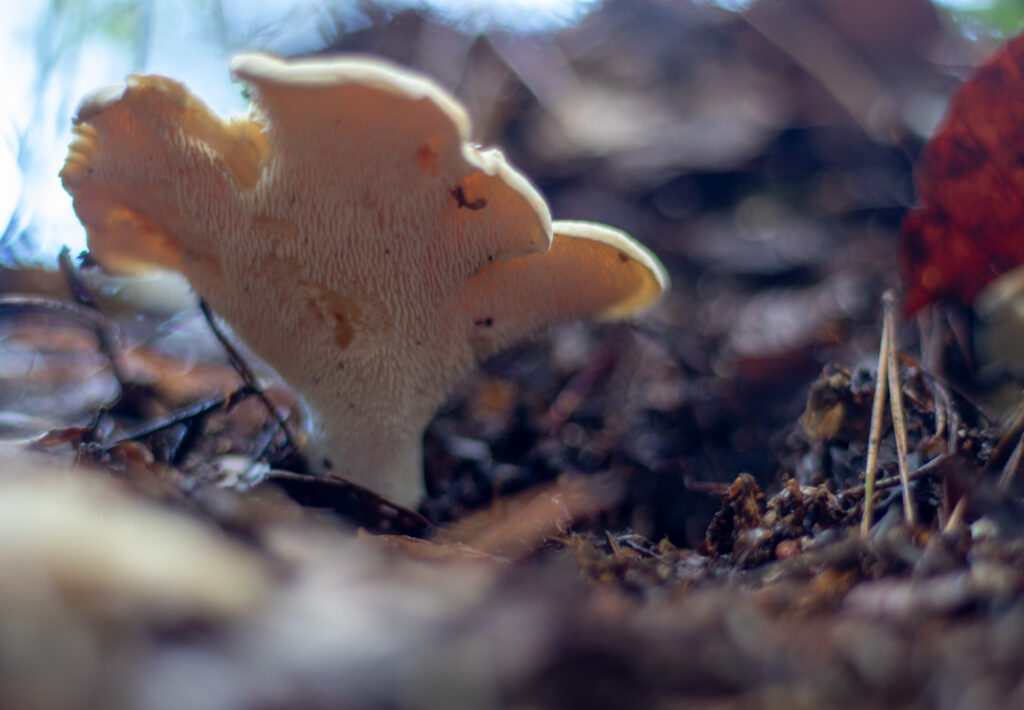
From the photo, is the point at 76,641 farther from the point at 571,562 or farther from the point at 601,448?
the point at 601,448

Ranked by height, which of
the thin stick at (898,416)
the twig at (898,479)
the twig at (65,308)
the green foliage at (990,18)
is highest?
the green foliage at (990,18)

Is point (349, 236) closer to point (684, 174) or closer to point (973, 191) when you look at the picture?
point (973, 191)

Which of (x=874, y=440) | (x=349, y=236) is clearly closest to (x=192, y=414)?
(x=349, y=236)

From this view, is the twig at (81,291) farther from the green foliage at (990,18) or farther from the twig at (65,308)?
the green foliage at (990,18)

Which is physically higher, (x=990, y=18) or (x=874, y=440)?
(x=990, y=18)

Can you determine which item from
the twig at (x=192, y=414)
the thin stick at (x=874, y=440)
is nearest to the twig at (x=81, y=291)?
the twig at (x=192, y=414)

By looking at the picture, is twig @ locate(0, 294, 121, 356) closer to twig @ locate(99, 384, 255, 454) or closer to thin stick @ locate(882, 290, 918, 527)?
twig @ locate(99, 384, 255, 454)
